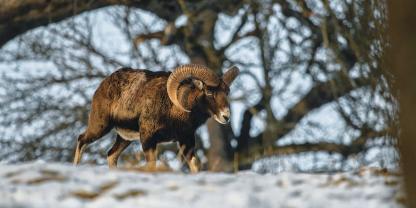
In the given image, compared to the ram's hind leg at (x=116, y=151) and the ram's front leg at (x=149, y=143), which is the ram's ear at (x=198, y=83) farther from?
the ram's hind leg at (x=116, y=151)

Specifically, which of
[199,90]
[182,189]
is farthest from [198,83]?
[182,189]

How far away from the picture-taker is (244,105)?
24.2 metres

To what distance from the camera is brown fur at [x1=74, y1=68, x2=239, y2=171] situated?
51.2 feet

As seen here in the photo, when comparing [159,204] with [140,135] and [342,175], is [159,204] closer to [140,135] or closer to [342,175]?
[342,175]

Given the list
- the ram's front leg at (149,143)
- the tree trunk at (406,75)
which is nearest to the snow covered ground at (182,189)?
the tree trunk at (406,75)

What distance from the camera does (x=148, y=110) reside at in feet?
51.4

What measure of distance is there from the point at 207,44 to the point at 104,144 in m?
3.48

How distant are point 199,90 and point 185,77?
30 centimetres

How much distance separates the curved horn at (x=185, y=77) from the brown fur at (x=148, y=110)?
0.09 m

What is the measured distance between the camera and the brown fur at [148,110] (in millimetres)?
15617

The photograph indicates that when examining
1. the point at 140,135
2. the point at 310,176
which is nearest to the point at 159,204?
the point at 310,176

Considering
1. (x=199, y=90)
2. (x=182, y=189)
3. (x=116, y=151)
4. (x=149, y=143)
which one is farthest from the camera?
(x=116, y=151)

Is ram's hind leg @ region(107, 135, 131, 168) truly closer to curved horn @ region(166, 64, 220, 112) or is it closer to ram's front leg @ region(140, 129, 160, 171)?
ram's front leg @ region(140, 129, 160, 171)

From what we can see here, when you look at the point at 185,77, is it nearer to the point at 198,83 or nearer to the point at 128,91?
the point at 198,83
